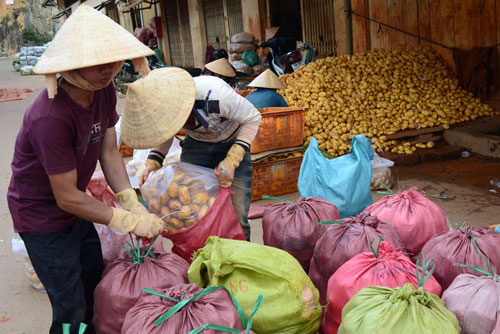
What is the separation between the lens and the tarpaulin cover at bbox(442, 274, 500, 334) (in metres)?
1.71

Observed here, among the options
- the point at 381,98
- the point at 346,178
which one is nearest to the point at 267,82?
the point at 381,98

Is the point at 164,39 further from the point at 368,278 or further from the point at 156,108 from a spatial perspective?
the point at 368,278

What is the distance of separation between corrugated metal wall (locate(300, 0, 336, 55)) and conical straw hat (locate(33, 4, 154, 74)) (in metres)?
7.28

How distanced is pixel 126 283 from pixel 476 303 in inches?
53.7

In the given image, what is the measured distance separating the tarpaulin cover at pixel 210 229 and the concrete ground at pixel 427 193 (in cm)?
117

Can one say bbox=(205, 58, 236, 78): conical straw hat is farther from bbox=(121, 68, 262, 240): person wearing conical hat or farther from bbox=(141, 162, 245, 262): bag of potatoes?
bbox=(141, 162, 245, 262): bag of potatoes

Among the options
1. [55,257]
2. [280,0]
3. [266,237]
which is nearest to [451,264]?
[266,237]

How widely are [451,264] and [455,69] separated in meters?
5.35

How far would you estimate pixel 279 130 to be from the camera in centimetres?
503

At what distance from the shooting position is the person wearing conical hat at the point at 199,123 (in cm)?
236

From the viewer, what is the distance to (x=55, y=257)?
7.09 ft

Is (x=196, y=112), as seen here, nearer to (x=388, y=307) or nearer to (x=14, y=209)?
(x=14, y=209)

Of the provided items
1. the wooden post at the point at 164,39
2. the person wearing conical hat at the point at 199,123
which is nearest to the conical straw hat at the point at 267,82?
the person wearing conical hat at the point at 199,123

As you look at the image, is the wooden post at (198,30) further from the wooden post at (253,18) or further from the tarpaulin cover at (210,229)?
the tarpaulin cover at (210,229)
